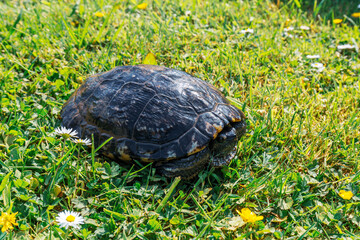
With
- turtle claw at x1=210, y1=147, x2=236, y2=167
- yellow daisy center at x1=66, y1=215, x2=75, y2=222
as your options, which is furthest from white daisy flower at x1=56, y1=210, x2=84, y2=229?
turtle claw at x1=210, y1=147, x2=236, y2=167

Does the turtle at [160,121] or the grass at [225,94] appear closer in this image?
the grass at [225,94]

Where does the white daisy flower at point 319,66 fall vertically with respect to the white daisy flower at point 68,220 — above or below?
above

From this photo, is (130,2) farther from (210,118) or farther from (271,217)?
(271,217)

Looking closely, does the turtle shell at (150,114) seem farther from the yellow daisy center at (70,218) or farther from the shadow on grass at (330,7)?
the shadow on grass at (330,7)

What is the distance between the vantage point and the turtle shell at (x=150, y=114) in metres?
2.54

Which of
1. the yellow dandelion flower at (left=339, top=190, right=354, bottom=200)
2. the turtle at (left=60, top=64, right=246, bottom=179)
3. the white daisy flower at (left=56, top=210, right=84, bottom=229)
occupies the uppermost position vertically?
the turtle at (left=60, top=64, right=246, bottom=179)

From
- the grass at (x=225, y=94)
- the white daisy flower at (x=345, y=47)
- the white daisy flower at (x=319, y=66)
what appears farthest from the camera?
the white daisy flower at (x=345, y=47)

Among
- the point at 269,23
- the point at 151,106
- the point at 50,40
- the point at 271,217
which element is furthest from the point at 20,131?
the point at 269,23

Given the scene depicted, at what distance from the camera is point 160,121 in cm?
257

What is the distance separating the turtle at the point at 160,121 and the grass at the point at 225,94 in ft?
0.51

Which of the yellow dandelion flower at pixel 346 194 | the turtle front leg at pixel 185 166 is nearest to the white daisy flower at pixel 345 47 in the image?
the yellow dandelion flower at pixel 346 194

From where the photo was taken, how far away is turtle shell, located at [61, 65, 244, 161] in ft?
8.35

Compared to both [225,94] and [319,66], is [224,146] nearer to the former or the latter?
[225,94]

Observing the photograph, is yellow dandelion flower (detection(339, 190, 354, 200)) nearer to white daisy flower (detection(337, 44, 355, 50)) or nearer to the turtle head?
the turtle head
